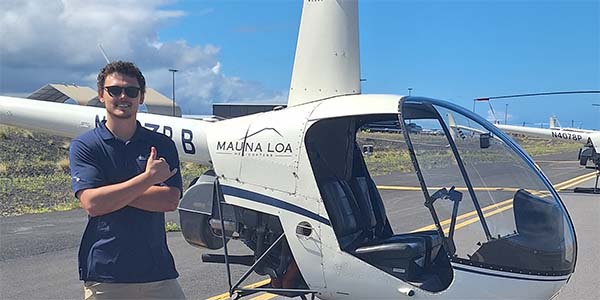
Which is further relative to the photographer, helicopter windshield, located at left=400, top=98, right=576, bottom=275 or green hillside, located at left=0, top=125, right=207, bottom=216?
green hillside, located at left=0, top=125, right=207, bottom=216

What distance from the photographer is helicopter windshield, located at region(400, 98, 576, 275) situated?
136 inches

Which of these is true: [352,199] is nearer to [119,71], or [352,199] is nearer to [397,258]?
[397,258]

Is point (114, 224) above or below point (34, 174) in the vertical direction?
above

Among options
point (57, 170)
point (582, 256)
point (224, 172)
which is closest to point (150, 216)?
point (224, 172)

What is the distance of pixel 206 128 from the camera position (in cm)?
440

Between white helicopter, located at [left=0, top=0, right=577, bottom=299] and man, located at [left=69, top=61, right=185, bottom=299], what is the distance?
0.89m

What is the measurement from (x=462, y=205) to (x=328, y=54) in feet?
4.74

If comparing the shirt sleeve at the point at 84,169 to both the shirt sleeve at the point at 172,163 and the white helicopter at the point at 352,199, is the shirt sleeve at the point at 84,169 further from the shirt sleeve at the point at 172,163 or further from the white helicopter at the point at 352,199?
the white helicopter at the point at 352,199

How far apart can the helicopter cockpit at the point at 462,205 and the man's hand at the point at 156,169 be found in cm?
110

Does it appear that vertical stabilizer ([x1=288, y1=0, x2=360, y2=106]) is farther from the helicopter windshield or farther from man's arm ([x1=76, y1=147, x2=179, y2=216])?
man's arm ([x1=76, y1=147, x2=179, y2=216])

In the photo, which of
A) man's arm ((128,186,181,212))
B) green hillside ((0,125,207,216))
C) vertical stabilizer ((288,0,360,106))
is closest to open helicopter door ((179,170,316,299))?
vertical stabilizer ((288,0,360,106))

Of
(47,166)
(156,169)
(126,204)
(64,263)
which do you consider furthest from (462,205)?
(47,166)

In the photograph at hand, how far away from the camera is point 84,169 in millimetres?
2932

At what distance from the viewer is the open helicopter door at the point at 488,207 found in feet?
11.2
